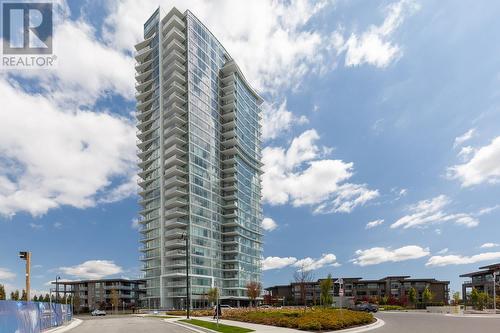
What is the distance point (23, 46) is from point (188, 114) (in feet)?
252

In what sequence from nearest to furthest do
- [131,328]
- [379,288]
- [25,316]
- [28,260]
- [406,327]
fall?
1. [25,316]
2. [406,327]
3. [131,328]
4. [28,260]
5. [379,288]

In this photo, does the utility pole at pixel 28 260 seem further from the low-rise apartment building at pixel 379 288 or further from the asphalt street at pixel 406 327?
the low-rise apartment building at pixel 379 288

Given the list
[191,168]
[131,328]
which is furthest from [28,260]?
[191,168]

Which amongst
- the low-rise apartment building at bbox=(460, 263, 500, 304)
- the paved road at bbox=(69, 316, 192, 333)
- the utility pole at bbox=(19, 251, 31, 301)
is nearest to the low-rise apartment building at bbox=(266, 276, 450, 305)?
the low-rise apartment building at bbox=(460, 263, 500, 304)

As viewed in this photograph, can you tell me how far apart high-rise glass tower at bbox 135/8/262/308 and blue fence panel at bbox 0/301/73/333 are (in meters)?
62.1

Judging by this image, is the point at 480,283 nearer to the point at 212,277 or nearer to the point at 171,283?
the point at 212,277

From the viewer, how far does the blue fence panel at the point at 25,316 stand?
64.2 feet

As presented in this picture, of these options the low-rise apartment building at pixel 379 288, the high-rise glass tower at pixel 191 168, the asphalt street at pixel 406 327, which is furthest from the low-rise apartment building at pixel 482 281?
the asphalt street at pixel 406 327

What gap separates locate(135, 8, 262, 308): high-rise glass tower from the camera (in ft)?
334

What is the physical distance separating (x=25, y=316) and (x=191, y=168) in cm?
8162

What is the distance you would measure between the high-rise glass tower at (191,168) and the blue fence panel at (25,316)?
2446 inches

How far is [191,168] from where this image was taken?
347ft

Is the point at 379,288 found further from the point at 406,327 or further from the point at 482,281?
the point at 406,327

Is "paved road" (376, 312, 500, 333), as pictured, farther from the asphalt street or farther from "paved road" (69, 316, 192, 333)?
"paved road" (69, 316, 192, 333)
